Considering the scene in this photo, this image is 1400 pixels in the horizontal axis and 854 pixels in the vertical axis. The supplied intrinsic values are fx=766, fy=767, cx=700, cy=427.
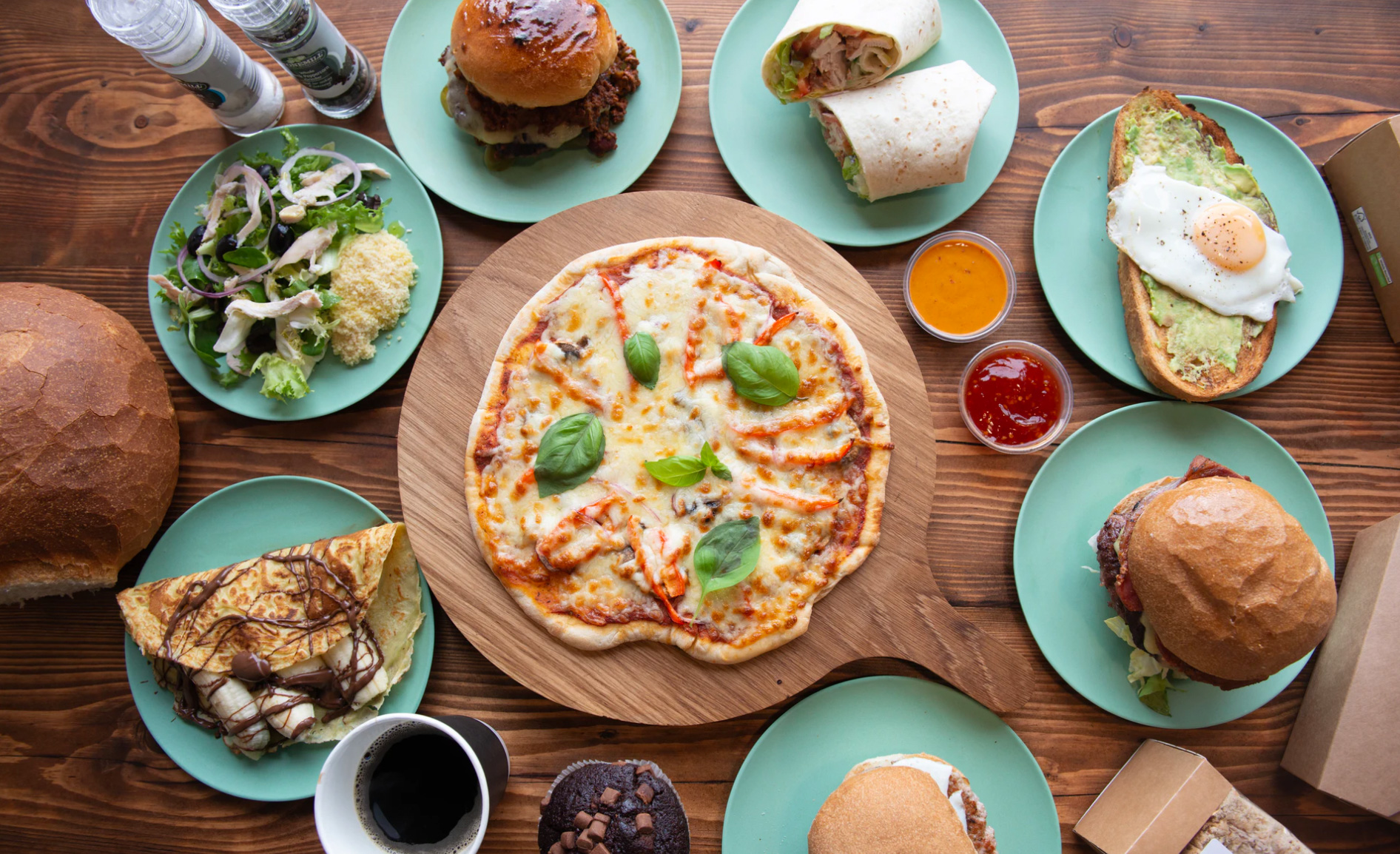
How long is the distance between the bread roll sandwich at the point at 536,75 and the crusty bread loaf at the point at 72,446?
1.82 meters

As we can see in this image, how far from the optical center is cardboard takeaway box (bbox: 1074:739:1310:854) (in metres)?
3.11

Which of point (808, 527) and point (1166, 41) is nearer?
point (808, 527)

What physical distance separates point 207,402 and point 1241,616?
4542 millimetres

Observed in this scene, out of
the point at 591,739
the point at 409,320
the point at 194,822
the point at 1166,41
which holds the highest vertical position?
the point at 1166,41

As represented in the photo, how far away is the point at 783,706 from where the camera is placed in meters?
3.41

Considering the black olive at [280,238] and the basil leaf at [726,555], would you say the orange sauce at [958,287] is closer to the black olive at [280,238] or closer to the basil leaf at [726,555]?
the basil leaf at [726,555]

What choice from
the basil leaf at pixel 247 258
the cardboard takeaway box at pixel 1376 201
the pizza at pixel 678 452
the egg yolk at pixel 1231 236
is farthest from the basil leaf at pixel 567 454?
the cardboard takeaway box at pixel 1376 201

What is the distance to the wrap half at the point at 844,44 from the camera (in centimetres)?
332

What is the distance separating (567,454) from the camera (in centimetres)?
309

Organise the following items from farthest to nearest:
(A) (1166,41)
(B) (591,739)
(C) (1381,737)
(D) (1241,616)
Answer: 1. (A) (1166,41)
2. (B) (591,739)
3. (C) (1381,737)
4. (D) (1241,616)

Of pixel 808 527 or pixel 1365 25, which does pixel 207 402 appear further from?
pixel 1365 25

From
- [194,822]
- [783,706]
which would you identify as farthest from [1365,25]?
[194,822]

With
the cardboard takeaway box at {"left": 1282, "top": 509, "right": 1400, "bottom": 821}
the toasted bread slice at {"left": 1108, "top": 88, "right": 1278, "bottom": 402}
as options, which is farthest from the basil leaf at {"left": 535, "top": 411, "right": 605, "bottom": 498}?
the cardboard takeaway box at {"left": 1282, "top": 509, "right": 1400, "bottom": 821}

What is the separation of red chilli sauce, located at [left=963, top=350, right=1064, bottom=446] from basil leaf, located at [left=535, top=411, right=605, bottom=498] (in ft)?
5.53
